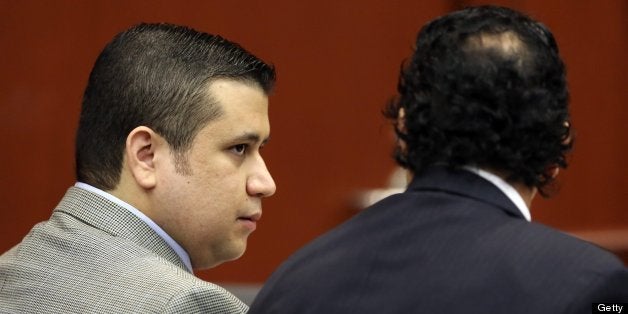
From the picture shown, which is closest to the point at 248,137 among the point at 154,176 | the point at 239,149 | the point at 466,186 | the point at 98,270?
the point at 239,149

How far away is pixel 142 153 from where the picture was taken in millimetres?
2291

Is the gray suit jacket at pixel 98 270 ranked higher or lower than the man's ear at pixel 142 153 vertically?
lower

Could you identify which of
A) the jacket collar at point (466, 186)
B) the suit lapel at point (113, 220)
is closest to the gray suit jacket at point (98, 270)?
the suit lapel at point (113, 220)

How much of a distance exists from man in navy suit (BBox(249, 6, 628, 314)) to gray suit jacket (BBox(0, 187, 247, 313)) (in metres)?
0.24

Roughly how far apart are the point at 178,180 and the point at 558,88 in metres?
0.72

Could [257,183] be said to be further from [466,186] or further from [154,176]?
[466,186]

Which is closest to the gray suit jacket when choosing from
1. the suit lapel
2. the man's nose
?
the suit lapel

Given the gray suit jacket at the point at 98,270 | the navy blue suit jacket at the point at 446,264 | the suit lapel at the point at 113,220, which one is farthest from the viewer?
the suit lapel at the point at 113,220

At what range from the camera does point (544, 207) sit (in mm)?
3811

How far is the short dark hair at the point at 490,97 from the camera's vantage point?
1.82 m

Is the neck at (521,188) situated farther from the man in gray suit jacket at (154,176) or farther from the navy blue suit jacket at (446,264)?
the man in gray suit jacket at (154,176)

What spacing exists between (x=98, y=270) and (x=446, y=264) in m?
0.67

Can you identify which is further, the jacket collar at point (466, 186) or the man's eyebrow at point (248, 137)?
the man's eyebrow at point (248, 137)

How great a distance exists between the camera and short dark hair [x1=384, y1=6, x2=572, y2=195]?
182 centimetres
